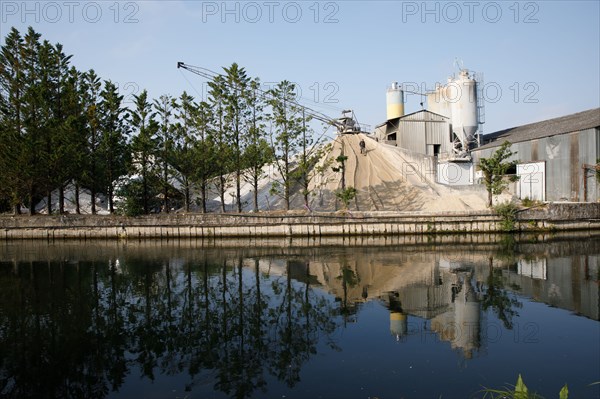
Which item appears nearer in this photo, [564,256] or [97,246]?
[564,256]

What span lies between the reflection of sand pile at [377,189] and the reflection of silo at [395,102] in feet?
28.4

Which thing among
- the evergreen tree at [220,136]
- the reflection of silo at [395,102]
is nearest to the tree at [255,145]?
the evergreen tree at [220,136]

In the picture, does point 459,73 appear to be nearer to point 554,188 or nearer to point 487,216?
point 554,188

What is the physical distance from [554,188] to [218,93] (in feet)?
90.2

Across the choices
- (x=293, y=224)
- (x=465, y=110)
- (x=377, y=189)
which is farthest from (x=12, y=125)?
(x=465, y=110)

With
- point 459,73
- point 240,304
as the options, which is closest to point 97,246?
point 240,304

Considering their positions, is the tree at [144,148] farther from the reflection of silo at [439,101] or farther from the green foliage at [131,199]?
the reflection of silo at [439,101]

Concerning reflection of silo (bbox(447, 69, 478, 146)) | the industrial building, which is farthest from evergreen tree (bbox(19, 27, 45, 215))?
reflection of silo (bbox(447, 69, 478, 146))

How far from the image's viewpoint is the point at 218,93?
1364 inches

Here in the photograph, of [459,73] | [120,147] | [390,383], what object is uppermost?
[459,73]

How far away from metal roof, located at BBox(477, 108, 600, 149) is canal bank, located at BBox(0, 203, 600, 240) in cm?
652

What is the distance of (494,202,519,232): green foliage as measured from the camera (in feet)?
102

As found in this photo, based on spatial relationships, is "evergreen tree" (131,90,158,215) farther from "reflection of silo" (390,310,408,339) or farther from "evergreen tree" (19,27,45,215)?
"reflection of silo" (390,310,408,339)

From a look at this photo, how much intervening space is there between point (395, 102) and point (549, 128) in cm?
1583
